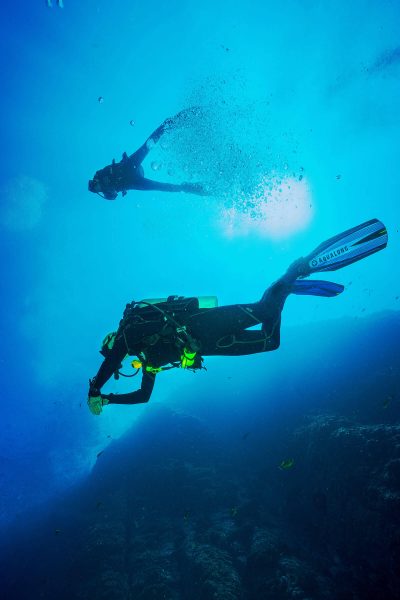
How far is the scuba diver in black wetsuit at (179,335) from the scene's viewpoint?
4.79 m

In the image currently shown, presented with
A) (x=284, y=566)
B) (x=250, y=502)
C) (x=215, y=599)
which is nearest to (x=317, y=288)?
(x=284, y=566)

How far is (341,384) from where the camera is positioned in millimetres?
19281

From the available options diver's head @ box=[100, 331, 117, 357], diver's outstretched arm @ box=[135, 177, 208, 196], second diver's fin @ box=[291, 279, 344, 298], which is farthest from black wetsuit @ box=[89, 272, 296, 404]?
diver's outstretched arm @ box=[135, 177, 208, 196]

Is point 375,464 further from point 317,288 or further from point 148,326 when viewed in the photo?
point 148,326

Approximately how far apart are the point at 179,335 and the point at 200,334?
1.63 ft

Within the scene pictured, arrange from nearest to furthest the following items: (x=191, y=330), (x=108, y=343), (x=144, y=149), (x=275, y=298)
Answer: (x=191, y=330), (x=108, y=343), (x=275, y=298), (x=144, y=149)

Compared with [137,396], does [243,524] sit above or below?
below

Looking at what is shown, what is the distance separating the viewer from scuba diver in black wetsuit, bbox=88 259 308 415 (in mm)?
4793

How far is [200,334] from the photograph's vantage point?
5.16 m

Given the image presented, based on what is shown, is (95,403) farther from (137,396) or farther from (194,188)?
(194,188)

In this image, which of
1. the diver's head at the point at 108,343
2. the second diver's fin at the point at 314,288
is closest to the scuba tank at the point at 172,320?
the diver's head at the point at 108,343

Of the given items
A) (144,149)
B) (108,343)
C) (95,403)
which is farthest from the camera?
(144,149)

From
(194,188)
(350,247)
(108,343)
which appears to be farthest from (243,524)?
(194,188)

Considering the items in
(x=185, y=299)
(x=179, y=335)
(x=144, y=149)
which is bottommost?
(x=179, y=335)
